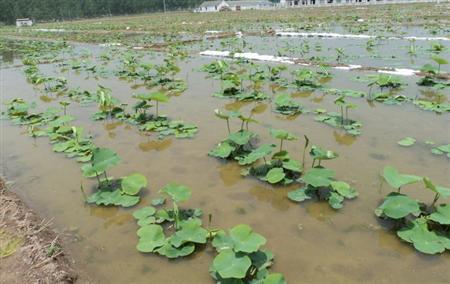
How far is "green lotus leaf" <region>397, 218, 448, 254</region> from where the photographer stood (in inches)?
137

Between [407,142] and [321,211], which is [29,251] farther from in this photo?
[407,142]

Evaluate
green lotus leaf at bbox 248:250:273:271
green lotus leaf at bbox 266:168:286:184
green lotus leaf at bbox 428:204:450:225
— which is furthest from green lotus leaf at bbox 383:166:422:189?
green lotus leaf at bbox 248:250:273:271

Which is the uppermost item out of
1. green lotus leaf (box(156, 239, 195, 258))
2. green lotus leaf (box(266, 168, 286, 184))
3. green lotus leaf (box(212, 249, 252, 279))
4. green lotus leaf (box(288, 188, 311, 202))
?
green lotus leaf (box(266, 168, 286, 184))

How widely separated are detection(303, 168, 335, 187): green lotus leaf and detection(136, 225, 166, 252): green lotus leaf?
1.84m

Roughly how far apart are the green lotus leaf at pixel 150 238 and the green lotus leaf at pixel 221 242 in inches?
23.2

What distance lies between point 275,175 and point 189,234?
1.57 m

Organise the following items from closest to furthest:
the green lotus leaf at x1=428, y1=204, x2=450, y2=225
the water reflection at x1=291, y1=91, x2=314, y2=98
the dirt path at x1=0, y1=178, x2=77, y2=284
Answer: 1. the dirt path at x1=0, y1=178, x2=77, y2=284
2. the green lotus leaf at x1=428, y1=204, x2=450, y2=225
3. the water reflection at x1=291, y1=91, x2=314, y2=98

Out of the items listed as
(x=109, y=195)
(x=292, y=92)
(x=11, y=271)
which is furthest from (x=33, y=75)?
(x=11, y=271)

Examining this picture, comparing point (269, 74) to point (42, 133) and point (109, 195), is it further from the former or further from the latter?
point (109, 195)

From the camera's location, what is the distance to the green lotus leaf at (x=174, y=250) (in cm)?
Result: 362

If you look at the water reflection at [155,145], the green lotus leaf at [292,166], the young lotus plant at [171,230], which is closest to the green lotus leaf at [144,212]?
the young lotus plant at [171,230]

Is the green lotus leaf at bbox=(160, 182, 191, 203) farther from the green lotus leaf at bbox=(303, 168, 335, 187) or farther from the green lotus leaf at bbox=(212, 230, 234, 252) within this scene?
the green lotus leaf at bbox=(303, 168, 335, 187)

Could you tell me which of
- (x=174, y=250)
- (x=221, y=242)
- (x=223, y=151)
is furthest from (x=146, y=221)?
(x=223, y=151)

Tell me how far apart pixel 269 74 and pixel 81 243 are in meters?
7.90
